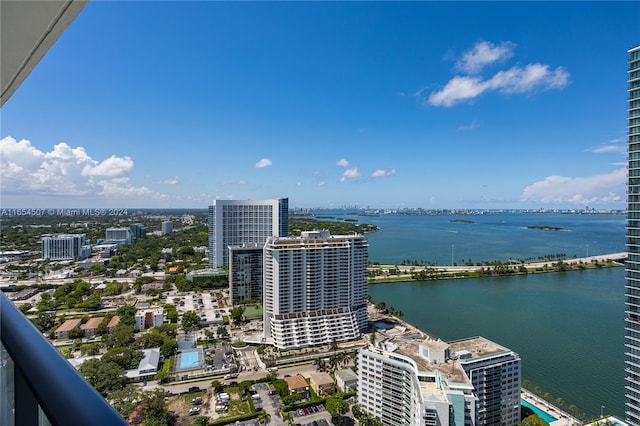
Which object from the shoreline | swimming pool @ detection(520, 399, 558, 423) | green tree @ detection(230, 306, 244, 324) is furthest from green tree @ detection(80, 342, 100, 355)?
the shoreline

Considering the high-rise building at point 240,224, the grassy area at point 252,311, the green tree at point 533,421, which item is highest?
the high-rise building at point 240,224

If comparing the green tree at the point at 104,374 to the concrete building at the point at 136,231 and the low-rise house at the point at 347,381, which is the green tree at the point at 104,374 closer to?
the low-rise house at the point at 347,381

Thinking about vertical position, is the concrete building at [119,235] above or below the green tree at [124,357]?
above

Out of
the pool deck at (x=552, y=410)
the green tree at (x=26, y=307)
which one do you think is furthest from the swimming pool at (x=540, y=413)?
the green tree at (x=26, y=307)

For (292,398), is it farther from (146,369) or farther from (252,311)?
(252,311)

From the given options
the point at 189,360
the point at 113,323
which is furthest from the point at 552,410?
the point at 113,323

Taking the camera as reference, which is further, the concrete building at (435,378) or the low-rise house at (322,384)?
the low-rise house at (322,384)

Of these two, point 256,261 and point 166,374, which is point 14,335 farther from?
point 256,261
